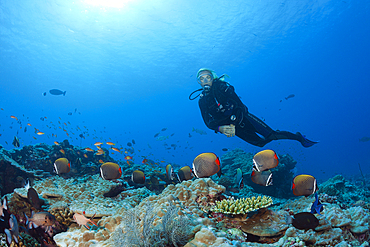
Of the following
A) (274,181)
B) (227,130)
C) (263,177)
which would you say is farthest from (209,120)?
(274,181)

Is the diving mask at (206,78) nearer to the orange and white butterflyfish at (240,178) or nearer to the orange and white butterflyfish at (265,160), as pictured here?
the orange and white butterflyfish at (240,178)

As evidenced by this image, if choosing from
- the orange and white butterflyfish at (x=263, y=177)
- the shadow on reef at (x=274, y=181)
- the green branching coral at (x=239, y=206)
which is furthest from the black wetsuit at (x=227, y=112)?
the shadow on reef at (x=274, y=181)

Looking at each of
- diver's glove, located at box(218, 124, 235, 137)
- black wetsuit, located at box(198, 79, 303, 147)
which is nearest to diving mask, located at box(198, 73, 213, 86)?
black wetsuit, located at box(198, 79, 303, 147)

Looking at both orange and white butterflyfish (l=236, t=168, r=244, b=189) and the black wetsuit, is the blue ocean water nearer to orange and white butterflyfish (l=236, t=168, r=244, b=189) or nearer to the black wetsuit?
the black wetsuit

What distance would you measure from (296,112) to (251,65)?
249 ft

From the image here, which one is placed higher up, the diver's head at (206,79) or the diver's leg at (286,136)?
the diver's head at (206,79)

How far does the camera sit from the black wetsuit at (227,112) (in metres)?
7.01

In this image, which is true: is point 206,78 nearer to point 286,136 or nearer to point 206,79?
point 206,79

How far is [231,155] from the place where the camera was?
17.1 m

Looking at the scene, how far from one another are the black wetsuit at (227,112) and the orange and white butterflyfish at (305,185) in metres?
3.69

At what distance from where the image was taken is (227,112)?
7.12 m

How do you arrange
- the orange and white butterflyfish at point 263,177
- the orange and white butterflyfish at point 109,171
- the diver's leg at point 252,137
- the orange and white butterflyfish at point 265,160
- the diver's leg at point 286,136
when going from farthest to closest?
the diver's leg at point 252,137 → the diver's leg at point 286,136 → the orange and white butterflyfish at point 109,171 → the orange and white butterflyfish at point 263,177 → the orange and white butterflyfish at point 265,160

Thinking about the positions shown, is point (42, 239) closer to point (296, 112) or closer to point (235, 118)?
point (235, 118)

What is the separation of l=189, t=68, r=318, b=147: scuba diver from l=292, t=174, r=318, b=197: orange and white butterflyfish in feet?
10.9
